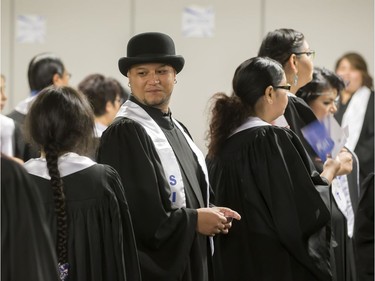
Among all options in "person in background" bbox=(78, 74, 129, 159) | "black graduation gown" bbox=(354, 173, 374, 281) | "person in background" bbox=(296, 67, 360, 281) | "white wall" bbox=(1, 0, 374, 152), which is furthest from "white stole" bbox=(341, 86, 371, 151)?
"black graduation gown" bbox=(354, 173, 374, 281)

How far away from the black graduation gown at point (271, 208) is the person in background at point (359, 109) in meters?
2.54

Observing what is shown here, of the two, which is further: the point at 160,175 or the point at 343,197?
the point at 343,197

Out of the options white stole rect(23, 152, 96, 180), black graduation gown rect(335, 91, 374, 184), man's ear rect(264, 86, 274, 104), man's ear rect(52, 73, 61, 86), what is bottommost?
black graduation gown rect(335, 91, 374, 184)

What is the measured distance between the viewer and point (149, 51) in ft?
10.9

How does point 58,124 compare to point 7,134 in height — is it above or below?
above

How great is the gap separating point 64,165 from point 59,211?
0.16 meters

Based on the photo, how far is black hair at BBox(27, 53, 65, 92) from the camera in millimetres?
5188

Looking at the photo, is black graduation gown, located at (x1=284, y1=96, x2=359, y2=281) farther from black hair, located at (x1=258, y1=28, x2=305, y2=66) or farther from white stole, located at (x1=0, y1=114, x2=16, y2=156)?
white stole, located at (x1=0, y1=114, x2=16, y2=156)

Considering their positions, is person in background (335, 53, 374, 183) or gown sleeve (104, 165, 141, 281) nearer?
gown sleeve (104, 165, 141, 281)

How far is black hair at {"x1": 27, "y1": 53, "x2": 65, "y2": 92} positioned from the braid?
259 centimetres

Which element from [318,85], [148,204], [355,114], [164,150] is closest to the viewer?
[148,204]

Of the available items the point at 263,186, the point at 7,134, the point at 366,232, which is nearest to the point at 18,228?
the point at 263,186

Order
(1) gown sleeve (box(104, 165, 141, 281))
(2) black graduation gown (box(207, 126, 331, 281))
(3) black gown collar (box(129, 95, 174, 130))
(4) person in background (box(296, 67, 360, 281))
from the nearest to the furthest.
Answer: (1) gown sleeve (box(104, 165, 141, 281)) < (3) black gown collar (box(129, 95, 174, 130)) < (2) black graduation gown (box(207, 126, 331, 281)) < (4) person in background (box(296, 67, 360, 281))

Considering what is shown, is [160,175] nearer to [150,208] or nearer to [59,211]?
[150,208]
